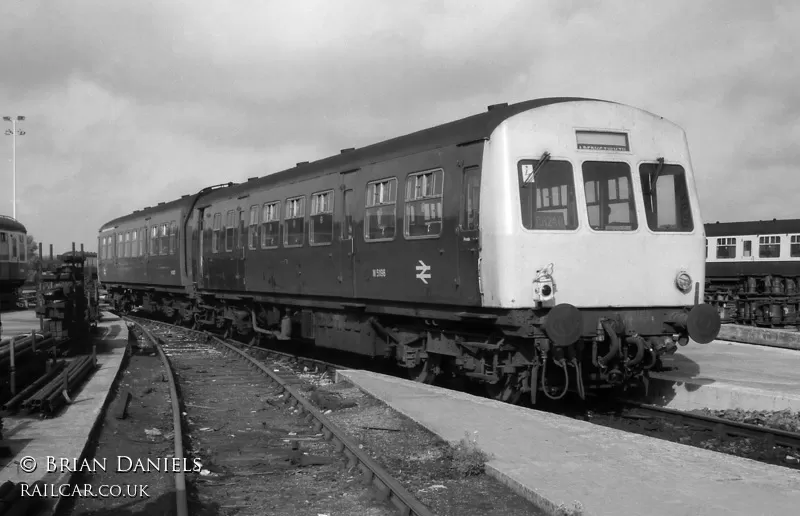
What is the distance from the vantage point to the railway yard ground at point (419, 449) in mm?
5699

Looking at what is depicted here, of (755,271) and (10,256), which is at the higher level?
(10,256)

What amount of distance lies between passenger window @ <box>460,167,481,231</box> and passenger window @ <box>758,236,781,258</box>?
22.9 m

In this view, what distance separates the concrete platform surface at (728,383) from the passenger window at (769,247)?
16336 millimetres

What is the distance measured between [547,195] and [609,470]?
11.6ft

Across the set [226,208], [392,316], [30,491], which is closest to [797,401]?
[392,316]

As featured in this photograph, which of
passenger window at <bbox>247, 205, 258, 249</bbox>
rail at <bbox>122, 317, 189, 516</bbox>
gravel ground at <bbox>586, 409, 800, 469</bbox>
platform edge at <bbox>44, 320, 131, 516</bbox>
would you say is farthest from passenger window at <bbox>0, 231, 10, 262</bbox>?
gravel ground at <bbox>586, 409, 800, 469</bbox>

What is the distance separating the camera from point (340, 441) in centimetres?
767

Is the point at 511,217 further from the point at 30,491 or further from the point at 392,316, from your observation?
the point at 30,491

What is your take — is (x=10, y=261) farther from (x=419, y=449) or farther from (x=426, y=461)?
(x=426, y=461)

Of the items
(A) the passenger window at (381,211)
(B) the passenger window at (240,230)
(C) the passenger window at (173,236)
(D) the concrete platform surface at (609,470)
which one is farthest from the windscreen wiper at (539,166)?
(C) the passenger window at (173,236)

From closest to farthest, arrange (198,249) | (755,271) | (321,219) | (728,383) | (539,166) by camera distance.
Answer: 1. (539,166)
2. (728,383)
3. (321,219)
4. (198,249)
5. (755,271)

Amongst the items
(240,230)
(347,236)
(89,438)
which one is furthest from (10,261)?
(89,438)

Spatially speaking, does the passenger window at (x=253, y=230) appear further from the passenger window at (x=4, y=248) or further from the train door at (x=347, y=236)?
the passenger window at (x=4, y=248)

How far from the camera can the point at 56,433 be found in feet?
26.1
